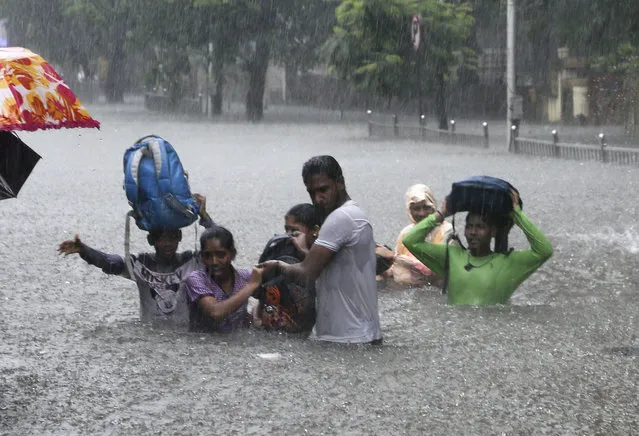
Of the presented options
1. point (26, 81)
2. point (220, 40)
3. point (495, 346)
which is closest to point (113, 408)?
point (26, 81)

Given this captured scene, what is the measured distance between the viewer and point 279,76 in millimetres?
84750

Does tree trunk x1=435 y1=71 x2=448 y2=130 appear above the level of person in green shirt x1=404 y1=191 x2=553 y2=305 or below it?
above

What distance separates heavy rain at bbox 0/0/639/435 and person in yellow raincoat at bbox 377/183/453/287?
0.15ft

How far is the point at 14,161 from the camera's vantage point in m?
7.28

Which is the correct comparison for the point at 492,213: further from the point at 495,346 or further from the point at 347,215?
the point at 347,215

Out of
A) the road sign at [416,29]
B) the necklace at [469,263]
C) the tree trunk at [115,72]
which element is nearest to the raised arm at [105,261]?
the necklace at [469,263]

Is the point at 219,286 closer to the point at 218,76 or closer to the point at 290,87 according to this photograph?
the point at 218,76

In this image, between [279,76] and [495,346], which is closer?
[495,346]

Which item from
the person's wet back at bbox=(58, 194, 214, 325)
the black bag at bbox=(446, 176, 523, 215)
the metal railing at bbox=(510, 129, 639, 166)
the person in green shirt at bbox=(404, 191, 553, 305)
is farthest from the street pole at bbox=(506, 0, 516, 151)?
the person's wet back at bbox=(58, 194, 214, 325)

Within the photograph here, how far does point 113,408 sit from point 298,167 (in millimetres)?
18962

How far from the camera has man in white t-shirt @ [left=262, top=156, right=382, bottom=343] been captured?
7344mm

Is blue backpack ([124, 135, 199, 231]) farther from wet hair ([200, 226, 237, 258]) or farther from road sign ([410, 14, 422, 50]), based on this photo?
road sign ([410, 14, 422, 50])

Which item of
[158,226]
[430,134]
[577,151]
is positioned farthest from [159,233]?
[430,134]

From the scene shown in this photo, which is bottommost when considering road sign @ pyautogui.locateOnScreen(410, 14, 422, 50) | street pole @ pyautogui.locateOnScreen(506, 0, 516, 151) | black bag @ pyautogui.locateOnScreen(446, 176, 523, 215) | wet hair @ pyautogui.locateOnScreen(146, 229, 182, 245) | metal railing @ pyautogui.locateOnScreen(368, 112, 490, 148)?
wet hair @ pyautogui.locateOnScreen(146, 229, 182, 245)
